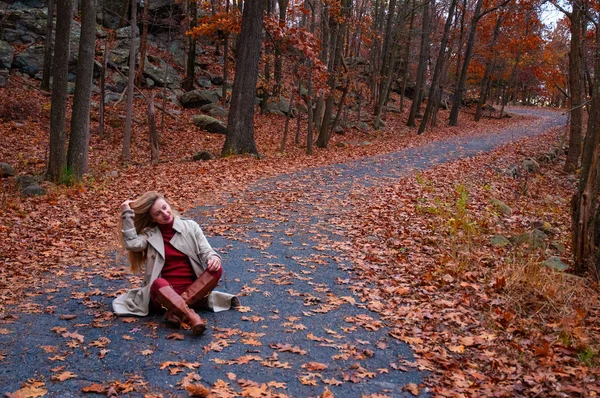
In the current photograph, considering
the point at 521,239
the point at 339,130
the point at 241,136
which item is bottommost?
the point at 521,239

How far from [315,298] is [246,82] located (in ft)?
37.0

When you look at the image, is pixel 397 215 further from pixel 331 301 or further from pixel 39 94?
pixel 39 94

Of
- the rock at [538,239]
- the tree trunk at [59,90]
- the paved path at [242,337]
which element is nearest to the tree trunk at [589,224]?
the rock at [538,239]

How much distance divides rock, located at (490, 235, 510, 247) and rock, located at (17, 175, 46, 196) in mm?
9151

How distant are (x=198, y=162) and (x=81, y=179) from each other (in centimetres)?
394

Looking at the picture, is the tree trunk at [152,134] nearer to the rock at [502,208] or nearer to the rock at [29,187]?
the rock at [29,187]

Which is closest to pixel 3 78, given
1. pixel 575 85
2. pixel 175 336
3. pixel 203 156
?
pixel 203 156

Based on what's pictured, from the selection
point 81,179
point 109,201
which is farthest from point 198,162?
point 109,201

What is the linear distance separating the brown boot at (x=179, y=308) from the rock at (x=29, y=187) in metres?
7.27

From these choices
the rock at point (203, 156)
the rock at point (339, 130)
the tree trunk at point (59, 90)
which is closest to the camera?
the tree trunk at point (59, 90)

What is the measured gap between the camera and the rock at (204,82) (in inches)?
1129

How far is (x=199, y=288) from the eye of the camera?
4812mm

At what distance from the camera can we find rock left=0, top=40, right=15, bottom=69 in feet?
74.6

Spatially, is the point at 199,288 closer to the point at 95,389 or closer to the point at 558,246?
the point at 95,389
